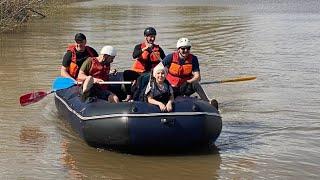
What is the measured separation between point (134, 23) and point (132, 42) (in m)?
6.83

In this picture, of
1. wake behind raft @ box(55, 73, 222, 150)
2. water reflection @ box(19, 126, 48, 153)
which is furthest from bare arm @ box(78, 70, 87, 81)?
water reflection @ box(19, 126, 48, 153)

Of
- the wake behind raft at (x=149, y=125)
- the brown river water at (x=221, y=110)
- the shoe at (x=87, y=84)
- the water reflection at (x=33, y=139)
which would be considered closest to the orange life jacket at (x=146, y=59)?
the brown river water at (x=221, y=110)

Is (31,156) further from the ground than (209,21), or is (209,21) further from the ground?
(209,21)

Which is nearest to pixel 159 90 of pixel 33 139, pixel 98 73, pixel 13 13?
pixel 98 73

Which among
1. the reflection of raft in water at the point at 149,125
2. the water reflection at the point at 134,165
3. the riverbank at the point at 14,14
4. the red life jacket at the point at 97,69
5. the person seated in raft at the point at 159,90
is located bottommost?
the water reflection at the point at 134,165

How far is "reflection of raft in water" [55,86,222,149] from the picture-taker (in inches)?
259

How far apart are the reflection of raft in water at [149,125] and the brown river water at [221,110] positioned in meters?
0.21

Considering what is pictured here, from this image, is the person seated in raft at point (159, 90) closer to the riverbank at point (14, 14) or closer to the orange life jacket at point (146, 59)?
the orange life jacket at point (146, 59)

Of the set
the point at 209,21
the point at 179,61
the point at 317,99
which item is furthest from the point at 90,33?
the point at 179,61

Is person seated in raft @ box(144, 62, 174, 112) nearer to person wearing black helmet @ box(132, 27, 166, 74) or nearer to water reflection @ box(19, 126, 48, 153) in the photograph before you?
Answer: water reflection @ box(19, 126, 48, 153)

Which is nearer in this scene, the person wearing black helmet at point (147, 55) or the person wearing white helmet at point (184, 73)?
the person wearing white helmet at point (184, 73)

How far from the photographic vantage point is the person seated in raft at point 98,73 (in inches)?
298

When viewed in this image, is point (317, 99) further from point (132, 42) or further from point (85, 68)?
point (132, 42)

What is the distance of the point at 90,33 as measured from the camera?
21531mm
